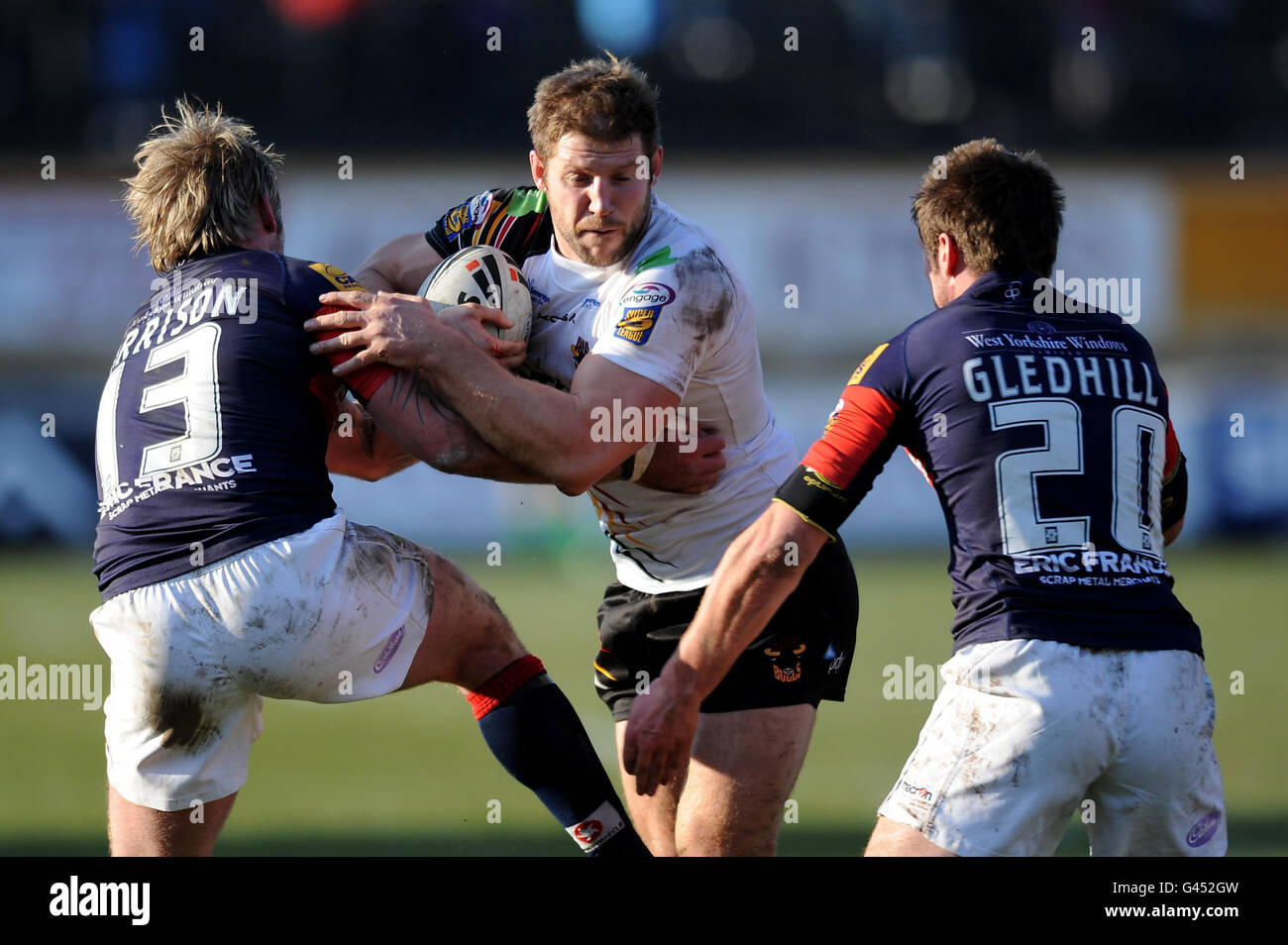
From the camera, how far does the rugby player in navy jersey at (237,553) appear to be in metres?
3.88

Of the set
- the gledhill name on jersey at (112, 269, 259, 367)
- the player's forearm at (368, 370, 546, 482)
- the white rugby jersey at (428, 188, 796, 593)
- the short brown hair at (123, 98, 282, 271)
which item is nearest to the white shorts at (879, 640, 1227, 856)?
the white rugby jersey at (428, 188, 796, 593)

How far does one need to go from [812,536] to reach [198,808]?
1852 millimetres

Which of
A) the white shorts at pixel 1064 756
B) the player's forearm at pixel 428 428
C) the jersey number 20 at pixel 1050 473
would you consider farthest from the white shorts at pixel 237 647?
the jersey number 20 at pixel 1050 473

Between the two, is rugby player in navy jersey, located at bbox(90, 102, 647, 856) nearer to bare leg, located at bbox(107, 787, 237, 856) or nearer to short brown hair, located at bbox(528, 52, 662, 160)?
bare leg, located at bbox(107, 787, 237, 856)

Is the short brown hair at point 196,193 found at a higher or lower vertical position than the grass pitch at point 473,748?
higher

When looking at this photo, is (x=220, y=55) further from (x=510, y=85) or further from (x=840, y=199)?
(x=840, y=199)

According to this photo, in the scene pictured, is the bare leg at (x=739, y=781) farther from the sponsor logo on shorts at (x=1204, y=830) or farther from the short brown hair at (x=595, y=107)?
the short brown hair at (x=595, y=107)

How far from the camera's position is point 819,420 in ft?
46.5

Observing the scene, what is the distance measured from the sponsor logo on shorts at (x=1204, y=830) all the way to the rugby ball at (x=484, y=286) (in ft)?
7.86

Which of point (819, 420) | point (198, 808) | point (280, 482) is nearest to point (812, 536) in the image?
point (280, 482)

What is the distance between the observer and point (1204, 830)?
360 cm

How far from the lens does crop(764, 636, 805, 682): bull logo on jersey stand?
464cm
